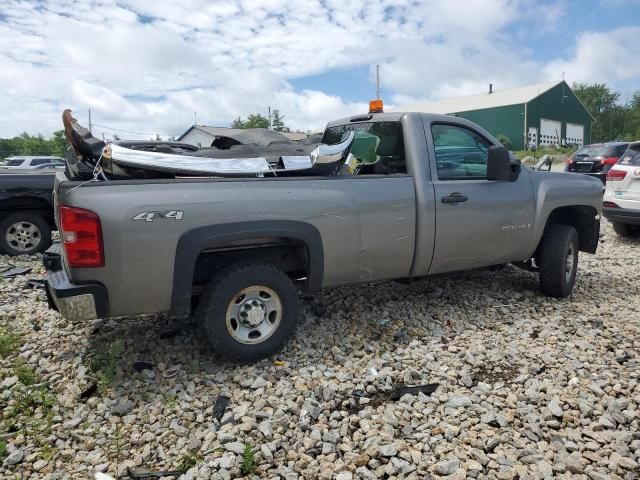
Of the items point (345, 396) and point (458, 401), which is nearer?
point (458, 401)

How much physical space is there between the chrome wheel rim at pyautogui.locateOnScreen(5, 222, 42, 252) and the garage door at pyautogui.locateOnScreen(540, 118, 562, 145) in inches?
1618

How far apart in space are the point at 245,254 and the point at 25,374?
175cm

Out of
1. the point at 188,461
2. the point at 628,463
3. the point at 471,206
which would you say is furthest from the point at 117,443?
the point at 471,206

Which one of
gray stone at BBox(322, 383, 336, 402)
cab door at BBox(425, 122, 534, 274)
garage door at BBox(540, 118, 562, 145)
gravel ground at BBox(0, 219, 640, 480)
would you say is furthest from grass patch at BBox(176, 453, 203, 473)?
garage door at BBox(540, 118, 562, 145)

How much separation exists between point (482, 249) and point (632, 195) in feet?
15.7

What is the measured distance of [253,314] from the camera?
353 centimetres

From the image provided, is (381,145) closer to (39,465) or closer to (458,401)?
(458,401)

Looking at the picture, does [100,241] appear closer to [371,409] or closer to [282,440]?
[282,440]

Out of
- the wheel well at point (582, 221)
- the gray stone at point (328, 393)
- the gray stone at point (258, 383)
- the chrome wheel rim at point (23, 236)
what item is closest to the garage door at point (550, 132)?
the wheel well at point (582, 221)

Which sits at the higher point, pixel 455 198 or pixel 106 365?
pixel 455 198

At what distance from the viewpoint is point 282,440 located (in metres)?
2.79

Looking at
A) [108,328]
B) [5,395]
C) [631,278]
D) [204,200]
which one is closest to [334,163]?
[204,200]

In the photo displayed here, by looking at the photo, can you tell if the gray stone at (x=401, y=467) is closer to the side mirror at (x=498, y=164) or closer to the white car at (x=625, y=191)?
the side mirror at (x=498, y=164)

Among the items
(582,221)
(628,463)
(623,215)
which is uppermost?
(582,221)
